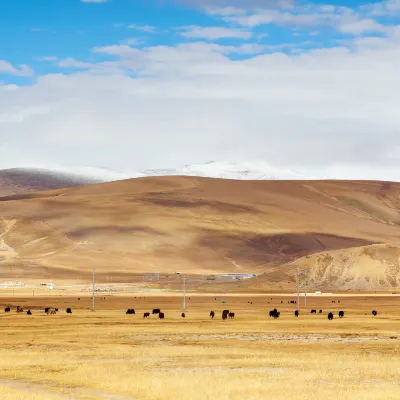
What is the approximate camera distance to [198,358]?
153 feet

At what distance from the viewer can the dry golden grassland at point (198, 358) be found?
33.8 meters

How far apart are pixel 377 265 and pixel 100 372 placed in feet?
520

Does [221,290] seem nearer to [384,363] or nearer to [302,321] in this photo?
[302,321]

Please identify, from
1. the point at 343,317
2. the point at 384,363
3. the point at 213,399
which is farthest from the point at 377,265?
the point at 213,399

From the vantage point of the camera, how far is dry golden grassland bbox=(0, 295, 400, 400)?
33.8 meters

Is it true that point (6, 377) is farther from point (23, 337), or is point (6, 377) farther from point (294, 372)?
point (23, 337)

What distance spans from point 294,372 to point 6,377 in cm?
1184

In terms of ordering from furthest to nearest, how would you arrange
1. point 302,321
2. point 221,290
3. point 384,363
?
point 221,290
point 302,321
point 384,363

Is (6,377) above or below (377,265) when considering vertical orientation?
below

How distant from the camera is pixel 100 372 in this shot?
3956 centimetres

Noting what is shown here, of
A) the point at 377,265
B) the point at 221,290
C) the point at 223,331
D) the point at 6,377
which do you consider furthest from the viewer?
the point at 377,265

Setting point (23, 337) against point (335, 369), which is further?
point (23, 337)

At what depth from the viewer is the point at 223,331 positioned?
6931cm

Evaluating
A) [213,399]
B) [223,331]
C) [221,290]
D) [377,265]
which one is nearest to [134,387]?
[213,399]
